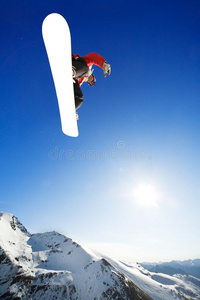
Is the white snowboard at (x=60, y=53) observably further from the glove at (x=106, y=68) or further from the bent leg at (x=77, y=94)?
the glove at (x=106, y=68)

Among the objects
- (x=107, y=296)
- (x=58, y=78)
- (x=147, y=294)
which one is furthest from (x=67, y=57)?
(x=147, y=294)

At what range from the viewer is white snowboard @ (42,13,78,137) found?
3.36 metres

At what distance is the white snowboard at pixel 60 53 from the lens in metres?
3.36

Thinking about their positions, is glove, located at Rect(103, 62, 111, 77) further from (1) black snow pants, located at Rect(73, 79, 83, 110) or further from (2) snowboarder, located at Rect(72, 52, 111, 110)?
(1) black snow pants, located at Rect(73, 79, 83, 110)

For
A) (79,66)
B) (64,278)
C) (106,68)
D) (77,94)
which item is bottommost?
(64,278)

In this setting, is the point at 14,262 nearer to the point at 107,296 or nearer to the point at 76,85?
the point at 107,296

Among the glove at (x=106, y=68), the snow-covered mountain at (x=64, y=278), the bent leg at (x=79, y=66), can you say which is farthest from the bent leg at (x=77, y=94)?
the snow-covered mountain at (x=64, y=278)

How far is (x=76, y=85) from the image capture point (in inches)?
A: 192

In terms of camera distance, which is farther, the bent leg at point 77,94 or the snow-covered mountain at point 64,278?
the snow-covered mountain at point 64,278

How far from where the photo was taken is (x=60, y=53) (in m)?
3.63

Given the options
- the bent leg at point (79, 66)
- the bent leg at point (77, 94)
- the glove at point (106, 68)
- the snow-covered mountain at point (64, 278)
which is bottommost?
the snow-covered mountain at point (64, 278)

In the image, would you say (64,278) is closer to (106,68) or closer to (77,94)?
(77,94)

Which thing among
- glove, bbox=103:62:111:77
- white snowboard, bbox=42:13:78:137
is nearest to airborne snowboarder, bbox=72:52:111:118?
glove, bbox=103:62:111:77

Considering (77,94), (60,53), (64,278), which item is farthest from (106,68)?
(64,278)
